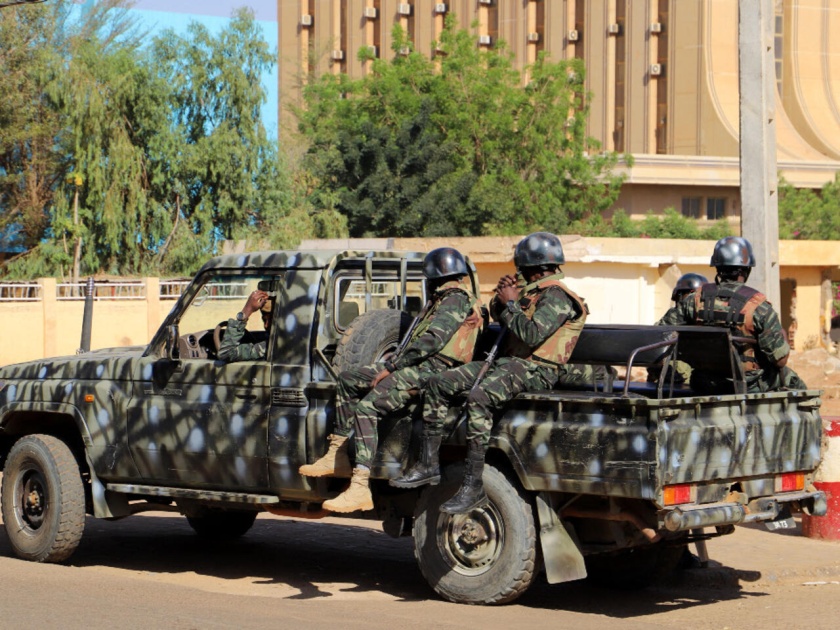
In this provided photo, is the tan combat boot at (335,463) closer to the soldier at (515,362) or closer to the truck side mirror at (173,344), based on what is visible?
the soldier at (515,362)

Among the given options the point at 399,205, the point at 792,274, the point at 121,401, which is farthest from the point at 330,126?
the point at 121,401

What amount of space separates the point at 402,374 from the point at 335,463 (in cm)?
62

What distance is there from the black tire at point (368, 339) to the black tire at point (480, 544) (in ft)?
2.69

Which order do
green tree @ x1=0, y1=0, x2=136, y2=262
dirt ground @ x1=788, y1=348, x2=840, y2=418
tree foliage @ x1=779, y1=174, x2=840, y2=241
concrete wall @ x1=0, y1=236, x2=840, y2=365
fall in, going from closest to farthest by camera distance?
concrete wall @ x1=0, y1=236, x2=840, y2=365 → dirt ground @ x1=788, y1=348, x2=840, y2=418 → green tree @ x1=0, y1=0, x2=136, y2=262 → tree foliage @ x1=779, y1=174, x2=840, y2=241

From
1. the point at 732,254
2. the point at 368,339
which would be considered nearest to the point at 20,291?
the point at 732,254

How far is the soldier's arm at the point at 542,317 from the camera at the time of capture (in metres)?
7.39

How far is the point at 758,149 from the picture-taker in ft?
38.1

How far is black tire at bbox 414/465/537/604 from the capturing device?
7207mm

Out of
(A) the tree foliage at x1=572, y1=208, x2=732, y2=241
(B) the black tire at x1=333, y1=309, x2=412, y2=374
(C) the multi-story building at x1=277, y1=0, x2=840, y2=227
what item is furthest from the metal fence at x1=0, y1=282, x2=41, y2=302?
(C) the multi-story building at x1=277, y1=0, x2=840, y2=227

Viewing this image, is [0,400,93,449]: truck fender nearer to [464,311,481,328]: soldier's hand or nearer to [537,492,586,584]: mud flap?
[464,311,481,328]: soldier's hand

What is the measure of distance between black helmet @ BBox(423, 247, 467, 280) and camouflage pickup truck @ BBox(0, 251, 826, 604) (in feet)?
1.37

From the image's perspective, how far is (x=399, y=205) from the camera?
4072 centimetres

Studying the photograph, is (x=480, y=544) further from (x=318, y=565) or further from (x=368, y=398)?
(x=318, y=565)

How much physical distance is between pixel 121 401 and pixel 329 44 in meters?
62.9
